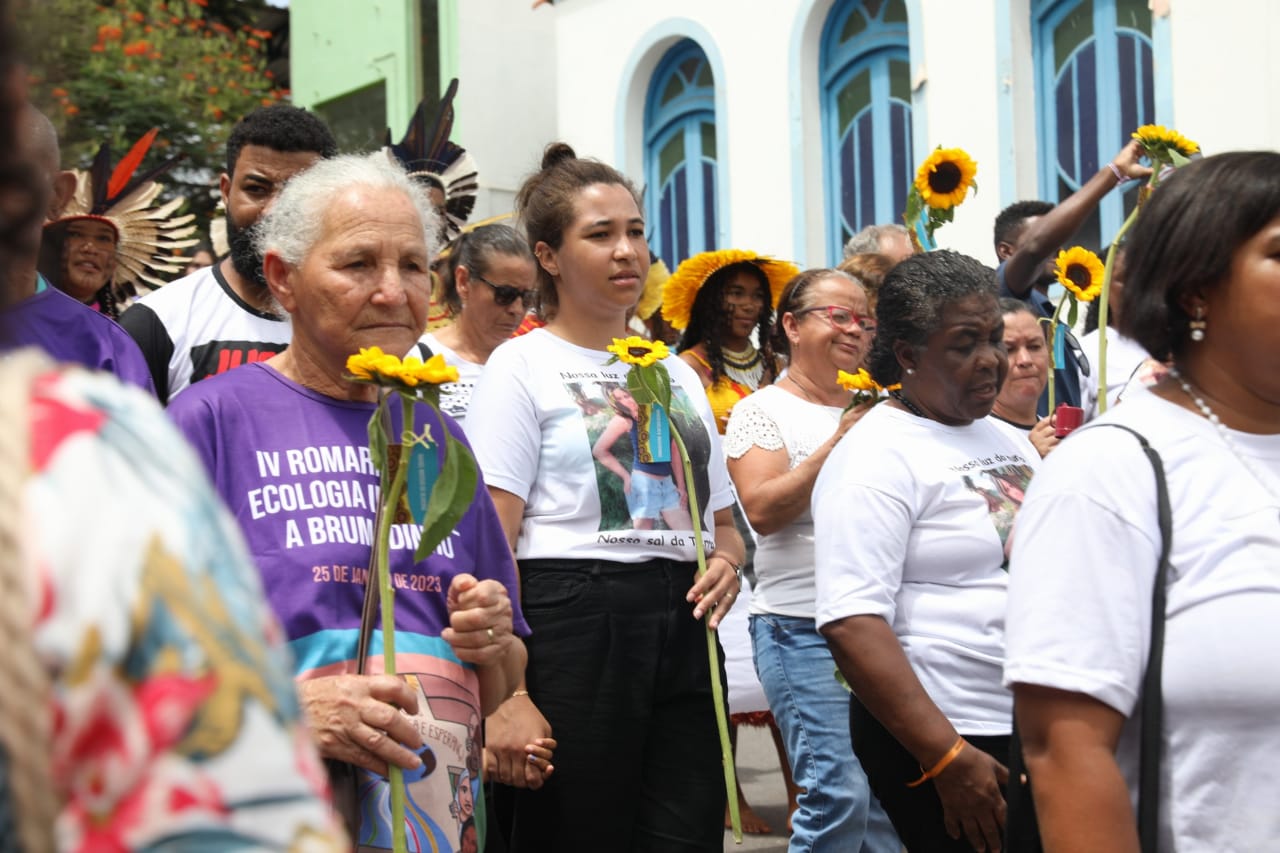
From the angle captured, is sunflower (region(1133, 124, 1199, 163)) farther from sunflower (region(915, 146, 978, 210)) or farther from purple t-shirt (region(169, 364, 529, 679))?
purple t-shirt (region(169, 364, 529, 679))

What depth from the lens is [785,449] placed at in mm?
4762

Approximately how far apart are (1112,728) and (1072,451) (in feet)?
1.40

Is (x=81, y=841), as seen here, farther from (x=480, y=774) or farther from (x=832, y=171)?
(x=832, y=171)

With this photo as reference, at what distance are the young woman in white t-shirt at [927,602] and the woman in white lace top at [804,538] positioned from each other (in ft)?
2.34

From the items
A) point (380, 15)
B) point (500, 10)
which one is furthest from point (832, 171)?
point (380, 15)

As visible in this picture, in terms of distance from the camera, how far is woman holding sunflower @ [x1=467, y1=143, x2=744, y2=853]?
344 cm

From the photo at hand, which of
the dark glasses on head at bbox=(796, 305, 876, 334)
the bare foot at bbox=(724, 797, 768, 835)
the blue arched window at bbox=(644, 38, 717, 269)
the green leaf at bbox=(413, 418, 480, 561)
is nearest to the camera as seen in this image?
the green leaf at bbox=(413, 418, 480, 561)

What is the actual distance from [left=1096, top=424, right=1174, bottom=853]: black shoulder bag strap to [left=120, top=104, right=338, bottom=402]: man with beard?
2.25 meters

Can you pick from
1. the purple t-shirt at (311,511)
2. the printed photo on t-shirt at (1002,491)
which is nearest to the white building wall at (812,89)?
the printed photo on t-shirt at (1002,491)

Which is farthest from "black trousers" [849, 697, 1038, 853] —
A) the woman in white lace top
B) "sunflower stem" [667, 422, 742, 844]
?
the woman in white lace top

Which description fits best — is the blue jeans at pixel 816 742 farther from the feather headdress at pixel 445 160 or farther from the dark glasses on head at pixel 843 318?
the feather headdress at pixel 445 160

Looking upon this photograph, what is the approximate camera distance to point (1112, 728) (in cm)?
213

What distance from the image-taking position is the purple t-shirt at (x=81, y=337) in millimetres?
2768

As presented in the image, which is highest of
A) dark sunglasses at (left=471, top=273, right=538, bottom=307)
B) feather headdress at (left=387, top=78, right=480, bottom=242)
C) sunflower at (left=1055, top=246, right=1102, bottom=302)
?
feather headdress at (left=387, top=78, right=480, bottom=242)
